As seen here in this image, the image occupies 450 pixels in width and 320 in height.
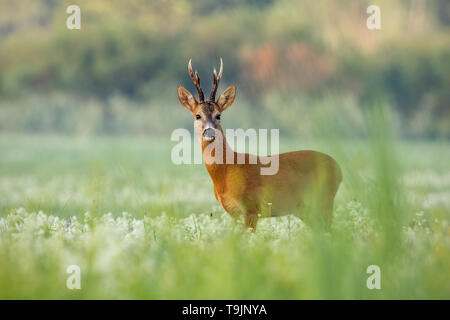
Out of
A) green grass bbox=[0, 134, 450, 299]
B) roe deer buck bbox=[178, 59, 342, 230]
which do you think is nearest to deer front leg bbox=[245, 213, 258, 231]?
roe deer buck bbox=[178, 59, 342, 230]

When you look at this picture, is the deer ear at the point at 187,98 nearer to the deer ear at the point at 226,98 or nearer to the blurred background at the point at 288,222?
the deer ear at the point at 226,98

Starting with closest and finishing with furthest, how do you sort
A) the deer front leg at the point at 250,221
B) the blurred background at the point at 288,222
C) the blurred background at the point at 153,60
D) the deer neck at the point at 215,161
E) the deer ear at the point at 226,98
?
1. the blurred background at the point at 288,222
2. the deer front leg at the point at 250,221
3. the deer neck at the point at 215,161
4. the deer ear at the point at 226,98
5. the blurred background at the point at 153,60

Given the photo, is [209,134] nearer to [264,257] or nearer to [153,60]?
[264,257]

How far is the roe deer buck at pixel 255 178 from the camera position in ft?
20.4

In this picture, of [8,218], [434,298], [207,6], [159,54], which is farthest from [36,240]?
[207,6]

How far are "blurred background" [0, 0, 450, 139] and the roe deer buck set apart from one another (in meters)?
18.2

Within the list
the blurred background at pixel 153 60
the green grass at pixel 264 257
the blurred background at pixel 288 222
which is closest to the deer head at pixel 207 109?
the blurred background at pixel 288 222

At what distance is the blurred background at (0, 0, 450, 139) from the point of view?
29.7 meters

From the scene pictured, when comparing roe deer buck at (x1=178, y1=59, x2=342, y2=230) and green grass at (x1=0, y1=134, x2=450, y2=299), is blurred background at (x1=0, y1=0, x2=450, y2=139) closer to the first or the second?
roe deer buck at (x1=178, y1=59, x2=342, y2=230)

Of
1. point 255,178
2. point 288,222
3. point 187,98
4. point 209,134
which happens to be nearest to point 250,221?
point 255,178

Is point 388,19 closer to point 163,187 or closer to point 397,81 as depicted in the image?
point 163,187

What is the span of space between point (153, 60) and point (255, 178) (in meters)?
29.4

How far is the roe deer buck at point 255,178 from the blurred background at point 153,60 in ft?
59.8
